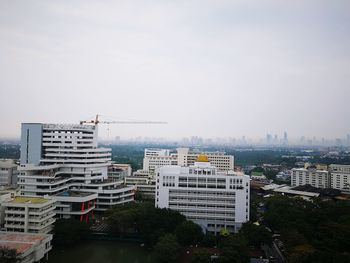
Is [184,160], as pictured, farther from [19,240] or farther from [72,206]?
[19,240]

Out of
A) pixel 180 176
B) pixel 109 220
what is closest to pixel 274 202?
pixel 180 176

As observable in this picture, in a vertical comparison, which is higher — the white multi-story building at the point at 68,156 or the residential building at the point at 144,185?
the white multi-story building at the point at 68,156

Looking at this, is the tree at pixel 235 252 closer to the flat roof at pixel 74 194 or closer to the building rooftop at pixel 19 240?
the building rooftop at pixel 19 240

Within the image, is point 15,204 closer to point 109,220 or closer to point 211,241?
point 109,220

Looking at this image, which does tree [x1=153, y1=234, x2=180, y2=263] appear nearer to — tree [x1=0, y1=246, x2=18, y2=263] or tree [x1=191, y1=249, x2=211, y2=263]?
tree [x1=191, y1=249, x2=211, y2=263]

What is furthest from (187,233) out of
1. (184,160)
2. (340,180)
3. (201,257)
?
(340,180)

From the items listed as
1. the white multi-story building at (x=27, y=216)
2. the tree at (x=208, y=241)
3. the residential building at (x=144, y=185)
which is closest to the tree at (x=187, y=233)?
the tree at (x=208, y=241)
